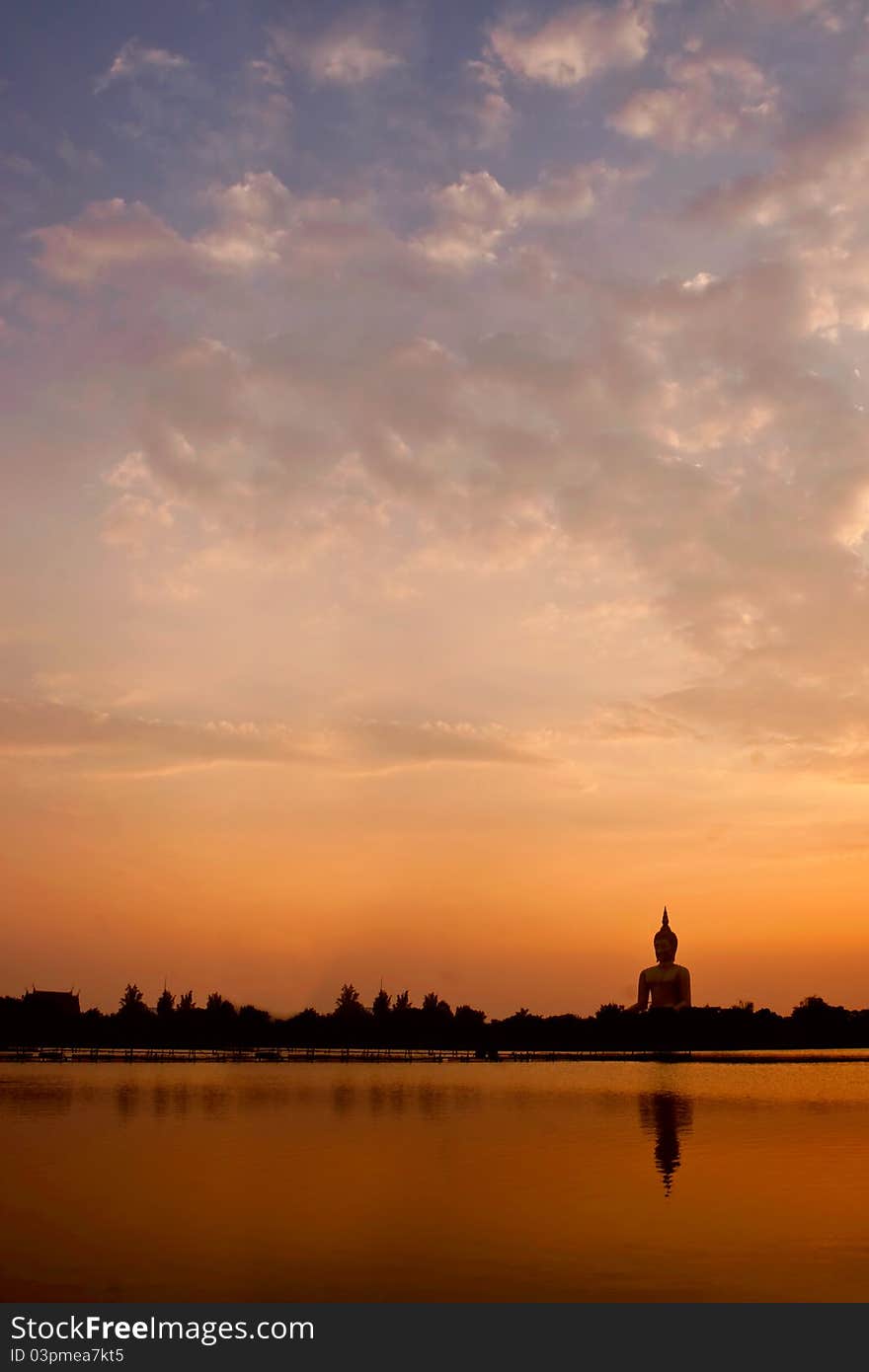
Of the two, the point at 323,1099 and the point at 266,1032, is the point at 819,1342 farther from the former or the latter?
the point at 266,1032

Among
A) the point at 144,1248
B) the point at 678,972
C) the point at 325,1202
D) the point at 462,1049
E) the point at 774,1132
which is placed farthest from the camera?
the point at 462,1049

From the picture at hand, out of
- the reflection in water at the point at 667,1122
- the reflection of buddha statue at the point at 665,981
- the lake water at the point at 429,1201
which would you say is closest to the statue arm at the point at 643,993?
the reflection of buddha statue at the point at 665,981

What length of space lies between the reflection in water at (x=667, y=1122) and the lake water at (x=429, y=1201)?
0.27 metres

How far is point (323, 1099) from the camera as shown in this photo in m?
77.0

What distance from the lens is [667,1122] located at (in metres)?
62.1

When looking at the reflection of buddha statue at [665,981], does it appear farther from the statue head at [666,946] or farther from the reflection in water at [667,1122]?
the reflection in water at [667,1122]

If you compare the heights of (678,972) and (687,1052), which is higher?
(678,972)

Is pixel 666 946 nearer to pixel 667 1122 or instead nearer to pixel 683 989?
pixel 683 989

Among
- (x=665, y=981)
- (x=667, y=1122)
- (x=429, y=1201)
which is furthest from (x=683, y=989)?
(x=429, y=1201)

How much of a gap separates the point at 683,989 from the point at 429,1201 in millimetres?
134794

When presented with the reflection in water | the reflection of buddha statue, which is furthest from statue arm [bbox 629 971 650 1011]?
the reflection in water

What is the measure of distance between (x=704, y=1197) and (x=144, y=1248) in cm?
1688

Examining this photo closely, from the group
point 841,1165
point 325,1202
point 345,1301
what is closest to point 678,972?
point 841,1165

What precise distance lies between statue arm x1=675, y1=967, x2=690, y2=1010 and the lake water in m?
90.5
